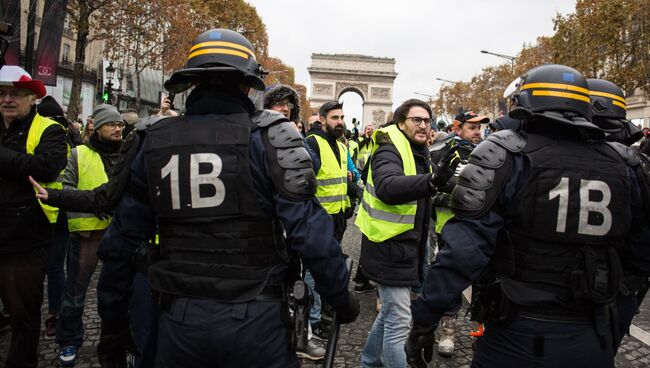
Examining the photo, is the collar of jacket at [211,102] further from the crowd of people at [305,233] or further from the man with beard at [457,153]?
the man with beard at [457,153]

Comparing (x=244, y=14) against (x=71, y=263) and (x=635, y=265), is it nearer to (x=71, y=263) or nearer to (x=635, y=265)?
(x=71, y=263)

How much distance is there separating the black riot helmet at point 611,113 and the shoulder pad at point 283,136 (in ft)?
7.33

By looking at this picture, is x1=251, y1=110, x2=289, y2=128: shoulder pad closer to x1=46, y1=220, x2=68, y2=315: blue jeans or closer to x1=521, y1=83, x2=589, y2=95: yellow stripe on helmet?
x1=521, y1=83, x2=589, y2=95: yellow stripe on helmet

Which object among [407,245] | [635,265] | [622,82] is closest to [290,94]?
[407,245]

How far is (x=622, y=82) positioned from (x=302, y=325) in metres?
24.2

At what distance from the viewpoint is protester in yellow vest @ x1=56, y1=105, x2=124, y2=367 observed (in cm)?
393

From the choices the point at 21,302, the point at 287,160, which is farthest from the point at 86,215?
the point at 287,160

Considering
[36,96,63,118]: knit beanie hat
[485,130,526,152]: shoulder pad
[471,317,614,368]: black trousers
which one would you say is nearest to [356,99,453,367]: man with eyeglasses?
[485,130,526,152]: shoulder pad

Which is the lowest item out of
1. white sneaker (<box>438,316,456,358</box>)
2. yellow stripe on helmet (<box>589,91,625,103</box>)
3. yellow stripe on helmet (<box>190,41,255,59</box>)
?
white sneaker (<box>438,316,456,358</box>)

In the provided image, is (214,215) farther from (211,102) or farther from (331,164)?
(331,164)

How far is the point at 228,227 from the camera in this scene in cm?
213

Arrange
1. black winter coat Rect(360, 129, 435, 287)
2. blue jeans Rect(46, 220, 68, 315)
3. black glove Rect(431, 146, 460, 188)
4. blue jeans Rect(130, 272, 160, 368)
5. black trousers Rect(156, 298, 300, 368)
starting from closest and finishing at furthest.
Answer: black trousers Rect(156, 298, 300, 368) < black glove Rect(431, 146, 460, 188) < blue jeans Rect(130, 272, 160, 368) < black winter coat Rect(360, 129, 435, 287) < blue jeans Rect(46, 220, 68, 315)

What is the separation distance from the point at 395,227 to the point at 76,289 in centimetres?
247

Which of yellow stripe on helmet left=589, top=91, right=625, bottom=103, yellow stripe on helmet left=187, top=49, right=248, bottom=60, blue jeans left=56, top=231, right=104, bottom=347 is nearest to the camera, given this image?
yellow stripe on helmet left=187, top=49, right=248, bottom=60
